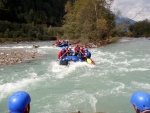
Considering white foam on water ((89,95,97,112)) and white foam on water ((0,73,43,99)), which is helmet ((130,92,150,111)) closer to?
white foam on water ((89,95,97,112))

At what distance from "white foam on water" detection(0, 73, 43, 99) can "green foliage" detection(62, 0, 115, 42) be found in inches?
839

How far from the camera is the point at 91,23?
3225cm

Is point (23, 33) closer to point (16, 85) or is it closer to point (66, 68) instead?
point (66, 68)

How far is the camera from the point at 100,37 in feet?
108

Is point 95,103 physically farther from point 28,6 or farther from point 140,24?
point 28,6

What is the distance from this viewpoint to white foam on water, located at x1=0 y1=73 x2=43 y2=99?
27.3 ft

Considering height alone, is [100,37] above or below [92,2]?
below

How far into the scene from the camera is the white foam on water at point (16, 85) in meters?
8.33

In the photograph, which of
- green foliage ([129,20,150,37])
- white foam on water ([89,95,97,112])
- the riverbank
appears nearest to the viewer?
white foam on water ([89,95,97,112])

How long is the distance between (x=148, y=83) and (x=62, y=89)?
3860 mm

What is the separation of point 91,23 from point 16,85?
24.6 meters

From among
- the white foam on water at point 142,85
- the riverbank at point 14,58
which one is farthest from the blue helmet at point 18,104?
the riverbank at point 14,58

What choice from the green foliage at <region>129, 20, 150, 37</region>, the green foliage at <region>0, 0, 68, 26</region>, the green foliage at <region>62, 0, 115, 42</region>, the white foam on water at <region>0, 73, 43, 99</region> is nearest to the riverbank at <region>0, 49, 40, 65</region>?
the white foam on water at <region>0, 73, 43, 99</region>

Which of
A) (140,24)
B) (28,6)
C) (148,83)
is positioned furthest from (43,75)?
(28,6)
